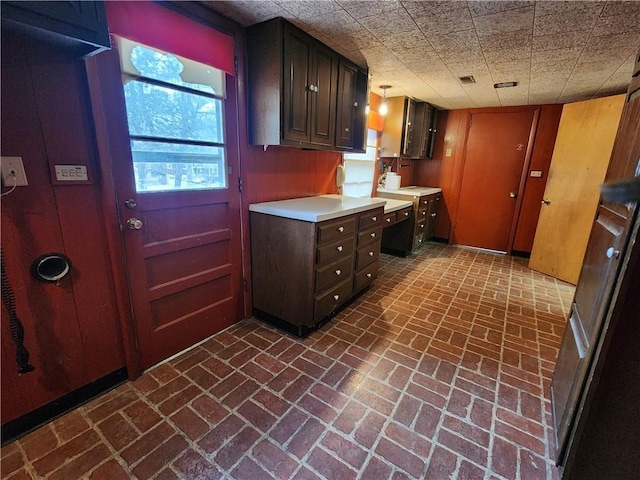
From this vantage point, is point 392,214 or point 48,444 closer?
point 48,444

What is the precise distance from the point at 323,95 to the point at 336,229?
1.16 meters

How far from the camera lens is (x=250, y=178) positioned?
2330 mm

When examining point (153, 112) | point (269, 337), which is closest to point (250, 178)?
point (153, 112)

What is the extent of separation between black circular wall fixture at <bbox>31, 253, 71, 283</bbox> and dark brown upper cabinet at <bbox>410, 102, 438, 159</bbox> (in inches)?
169

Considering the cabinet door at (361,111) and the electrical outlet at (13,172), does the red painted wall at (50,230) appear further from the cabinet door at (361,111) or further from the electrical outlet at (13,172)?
the cabinet door at (361,111)

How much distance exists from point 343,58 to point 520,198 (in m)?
3.66

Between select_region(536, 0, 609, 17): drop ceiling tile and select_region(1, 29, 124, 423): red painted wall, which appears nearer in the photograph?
select_region(1, 29, 124, 423): red painted wall

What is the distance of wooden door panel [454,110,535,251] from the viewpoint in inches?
174

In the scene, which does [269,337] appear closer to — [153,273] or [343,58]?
[153,273]

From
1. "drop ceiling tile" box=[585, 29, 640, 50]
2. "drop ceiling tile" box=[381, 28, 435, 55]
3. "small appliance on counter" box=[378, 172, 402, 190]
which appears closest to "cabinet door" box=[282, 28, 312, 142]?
"drop ceiling tile" box=[381, 28, 435, 55]

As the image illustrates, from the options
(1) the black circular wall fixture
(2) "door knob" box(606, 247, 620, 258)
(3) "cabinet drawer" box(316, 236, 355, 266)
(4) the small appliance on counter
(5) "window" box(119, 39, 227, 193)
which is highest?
(5) "window" box(119, 39, 227, 193)

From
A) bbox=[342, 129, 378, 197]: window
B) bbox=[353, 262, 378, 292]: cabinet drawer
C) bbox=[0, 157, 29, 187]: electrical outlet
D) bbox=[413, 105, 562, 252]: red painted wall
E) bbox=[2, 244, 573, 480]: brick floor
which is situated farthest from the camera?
bbox=[413, 105, 562, 252]: red painted wall

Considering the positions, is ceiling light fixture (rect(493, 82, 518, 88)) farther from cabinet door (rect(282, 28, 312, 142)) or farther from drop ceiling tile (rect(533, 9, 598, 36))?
cabinet door (rect(282, 28, 312, 142))

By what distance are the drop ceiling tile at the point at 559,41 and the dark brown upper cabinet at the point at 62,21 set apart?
2.66 m
